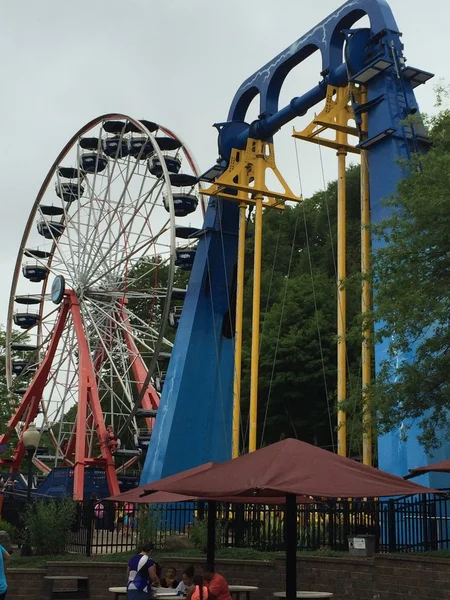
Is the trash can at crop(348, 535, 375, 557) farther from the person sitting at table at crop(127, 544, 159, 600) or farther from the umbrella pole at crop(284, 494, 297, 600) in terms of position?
the umbrella pole at crop(284, 494, 297, 600)

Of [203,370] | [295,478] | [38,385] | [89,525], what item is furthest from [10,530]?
[295,478]

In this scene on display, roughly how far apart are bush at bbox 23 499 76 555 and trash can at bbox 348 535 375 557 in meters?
6.78

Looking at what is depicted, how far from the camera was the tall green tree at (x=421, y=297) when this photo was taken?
15.4 m

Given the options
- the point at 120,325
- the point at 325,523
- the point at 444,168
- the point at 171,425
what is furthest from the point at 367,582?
the point at 120,325

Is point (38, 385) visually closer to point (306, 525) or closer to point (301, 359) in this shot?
point (301, 359)

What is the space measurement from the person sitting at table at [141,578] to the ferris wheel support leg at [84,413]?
62.3 ft

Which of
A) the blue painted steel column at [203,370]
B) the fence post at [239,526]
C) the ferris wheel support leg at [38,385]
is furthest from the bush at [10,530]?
the ferris wheel support leg at [38,385]

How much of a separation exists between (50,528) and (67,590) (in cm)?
255

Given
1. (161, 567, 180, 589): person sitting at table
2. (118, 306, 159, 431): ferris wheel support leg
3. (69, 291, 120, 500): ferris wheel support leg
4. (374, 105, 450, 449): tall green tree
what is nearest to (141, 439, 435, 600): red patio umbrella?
(161, 567, 180, 589): person sitting at table

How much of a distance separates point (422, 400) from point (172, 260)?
50.2ft

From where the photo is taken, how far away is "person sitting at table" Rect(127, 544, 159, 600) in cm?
1255

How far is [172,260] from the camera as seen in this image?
29812 millimetres

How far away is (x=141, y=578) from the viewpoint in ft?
41.4

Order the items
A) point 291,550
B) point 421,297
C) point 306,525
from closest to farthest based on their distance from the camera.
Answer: point 291,550
point 421,297
point 306,525
